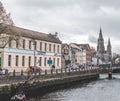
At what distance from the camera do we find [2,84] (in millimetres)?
43969

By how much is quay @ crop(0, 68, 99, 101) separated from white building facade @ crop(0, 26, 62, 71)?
4.01m

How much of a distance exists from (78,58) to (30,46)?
9091 cm

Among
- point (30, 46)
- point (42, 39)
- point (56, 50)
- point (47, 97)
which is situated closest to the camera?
point (47, 97)

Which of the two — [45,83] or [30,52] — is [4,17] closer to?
[45,83]

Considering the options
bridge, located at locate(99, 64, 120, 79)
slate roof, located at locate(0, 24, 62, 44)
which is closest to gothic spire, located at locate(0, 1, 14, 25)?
slate roof, located at locate(0, 24, 62, 44)

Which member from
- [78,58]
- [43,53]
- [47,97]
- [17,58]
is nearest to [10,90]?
[47,97]

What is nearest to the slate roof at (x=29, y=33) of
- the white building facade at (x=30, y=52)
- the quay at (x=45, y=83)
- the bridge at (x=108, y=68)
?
the white building facade at (x=30, y=52)

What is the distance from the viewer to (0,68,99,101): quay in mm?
44984

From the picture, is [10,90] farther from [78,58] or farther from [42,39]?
[78,58]

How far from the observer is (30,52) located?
77812 mm

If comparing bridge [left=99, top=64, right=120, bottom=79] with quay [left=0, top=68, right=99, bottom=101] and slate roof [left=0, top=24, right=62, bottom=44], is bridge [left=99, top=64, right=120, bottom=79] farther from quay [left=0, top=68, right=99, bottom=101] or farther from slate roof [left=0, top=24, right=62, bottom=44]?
quay [left=0, top=68, right=99, bottom=101]

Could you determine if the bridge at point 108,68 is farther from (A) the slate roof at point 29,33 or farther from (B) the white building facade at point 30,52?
(A) the slate roof at point 29,33

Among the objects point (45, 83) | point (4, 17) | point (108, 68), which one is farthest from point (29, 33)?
point (108, 68)

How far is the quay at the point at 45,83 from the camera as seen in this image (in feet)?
148
